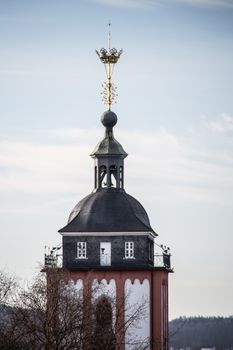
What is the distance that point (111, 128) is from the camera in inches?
3770

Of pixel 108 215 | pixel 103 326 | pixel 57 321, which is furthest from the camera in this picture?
pixel 108 215

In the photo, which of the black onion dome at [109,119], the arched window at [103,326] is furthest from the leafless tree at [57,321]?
the black onion dome at [109,119]

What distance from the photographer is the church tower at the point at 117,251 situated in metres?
93.3

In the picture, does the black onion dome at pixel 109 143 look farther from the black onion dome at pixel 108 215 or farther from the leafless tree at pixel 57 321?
the leafless tree at pixel 57 321

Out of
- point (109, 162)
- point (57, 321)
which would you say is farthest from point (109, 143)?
point (57, 321)

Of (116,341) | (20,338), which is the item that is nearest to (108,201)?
(116,341)

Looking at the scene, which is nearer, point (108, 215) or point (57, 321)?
point (57, 321)

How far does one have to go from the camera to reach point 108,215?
93.8 meters

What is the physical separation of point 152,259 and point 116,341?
761 cm

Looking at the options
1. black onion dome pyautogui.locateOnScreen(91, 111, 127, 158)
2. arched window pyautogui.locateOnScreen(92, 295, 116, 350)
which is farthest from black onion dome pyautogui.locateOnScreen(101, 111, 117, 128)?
arched window pyautogui.locateOnScreen(92, 295, 116, 350)

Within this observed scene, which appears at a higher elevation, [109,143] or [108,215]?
[109,143]

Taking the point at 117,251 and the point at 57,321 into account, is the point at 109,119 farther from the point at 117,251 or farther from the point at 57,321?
the point at 57,321

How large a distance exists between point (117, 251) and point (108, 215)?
5.44 ft

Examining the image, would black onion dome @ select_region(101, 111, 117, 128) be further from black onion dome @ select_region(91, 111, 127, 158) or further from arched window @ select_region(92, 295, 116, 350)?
arched window @ select_region(92, 295, 116, 350)
